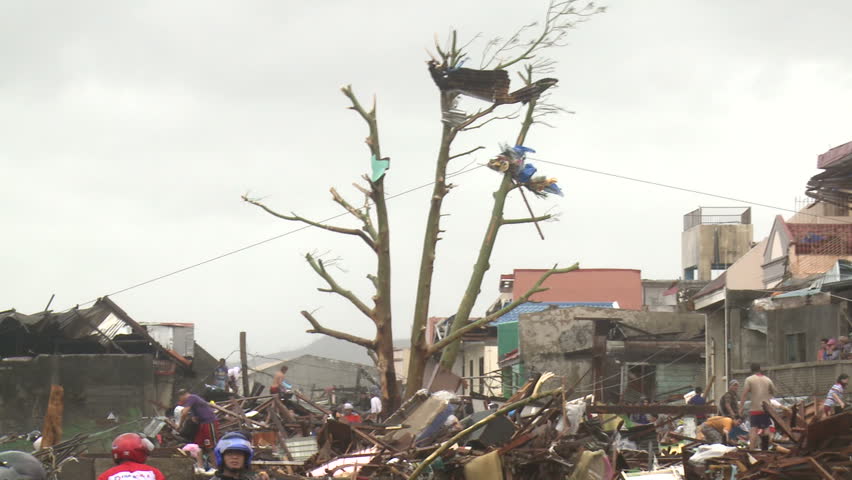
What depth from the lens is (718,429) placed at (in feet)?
51.4

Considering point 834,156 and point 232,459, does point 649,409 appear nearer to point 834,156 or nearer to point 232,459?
point 232,459

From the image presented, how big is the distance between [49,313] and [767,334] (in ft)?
54.7

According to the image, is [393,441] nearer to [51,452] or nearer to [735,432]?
[51,452]

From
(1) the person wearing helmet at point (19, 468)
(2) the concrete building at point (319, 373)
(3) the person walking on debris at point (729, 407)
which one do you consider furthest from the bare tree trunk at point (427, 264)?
(2) the concrete building at point (319, 373)

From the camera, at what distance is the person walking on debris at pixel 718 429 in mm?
14873

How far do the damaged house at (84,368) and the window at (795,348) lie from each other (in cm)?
1372

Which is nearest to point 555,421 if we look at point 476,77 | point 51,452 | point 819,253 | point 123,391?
point 51,452

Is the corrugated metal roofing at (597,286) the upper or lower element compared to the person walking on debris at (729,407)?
upper

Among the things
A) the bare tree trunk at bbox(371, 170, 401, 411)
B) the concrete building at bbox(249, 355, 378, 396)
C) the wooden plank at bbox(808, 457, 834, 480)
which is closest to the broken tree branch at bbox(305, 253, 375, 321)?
the bare tree trunk at bbox(371, 170, 401, 411)

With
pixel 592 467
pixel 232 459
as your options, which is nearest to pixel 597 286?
pixel 592 467

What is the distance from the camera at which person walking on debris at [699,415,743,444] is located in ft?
48.8

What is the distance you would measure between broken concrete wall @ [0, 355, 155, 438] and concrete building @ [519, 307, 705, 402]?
32.2 ft

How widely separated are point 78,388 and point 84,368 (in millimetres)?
476

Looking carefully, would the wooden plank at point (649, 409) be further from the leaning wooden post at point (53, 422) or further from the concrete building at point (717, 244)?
the concrete building at point (717, 244)
